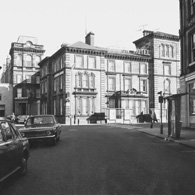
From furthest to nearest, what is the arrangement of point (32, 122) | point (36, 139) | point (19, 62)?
point (19, 62), point (32, 122), point (36, 139)

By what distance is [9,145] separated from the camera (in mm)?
5691

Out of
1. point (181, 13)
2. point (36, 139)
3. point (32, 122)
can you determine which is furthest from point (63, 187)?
point (181, 13)

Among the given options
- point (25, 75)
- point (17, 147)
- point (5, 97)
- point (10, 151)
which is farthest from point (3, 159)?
point (5, 97)

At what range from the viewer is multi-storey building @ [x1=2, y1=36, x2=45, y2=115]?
57406 mm

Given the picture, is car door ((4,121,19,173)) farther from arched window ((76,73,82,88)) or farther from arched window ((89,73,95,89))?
arched window ((89,73,95,89))

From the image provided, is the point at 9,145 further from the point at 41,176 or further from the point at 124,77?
the point at 124,77

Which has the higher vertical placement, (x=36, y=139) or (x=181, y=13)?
(x=181, y=13)

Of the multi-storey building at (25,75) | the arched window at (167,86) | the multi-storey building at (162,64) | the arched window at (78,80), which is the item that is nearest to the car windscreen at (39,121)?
the arched window at (78,80)

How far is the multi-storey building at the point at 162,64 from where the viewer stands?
47469mm

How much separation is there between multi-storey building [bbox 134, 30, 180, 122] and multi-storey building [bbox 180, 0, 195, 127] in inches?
991

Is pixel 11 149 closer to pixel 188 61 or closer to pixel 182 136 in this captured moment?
pixel 182 136

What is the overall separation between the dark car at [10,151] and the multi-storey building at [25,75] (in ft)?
169

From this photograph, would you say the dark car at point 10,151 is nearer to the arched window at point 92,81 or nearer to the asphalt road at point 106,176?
the asphalt road at point 106,176

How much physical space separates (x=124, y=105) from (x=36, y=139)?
3216 cm
